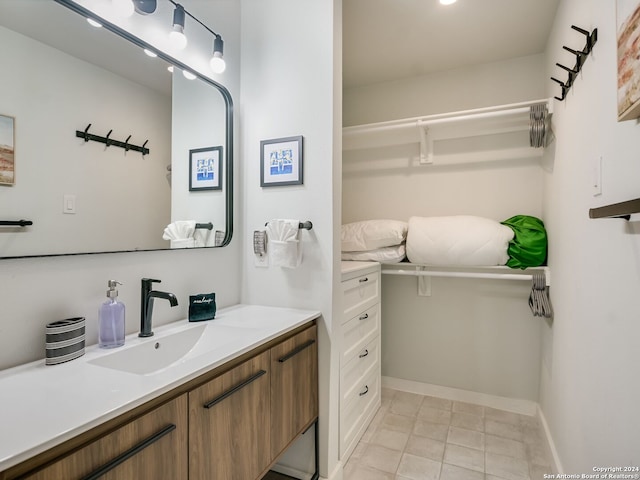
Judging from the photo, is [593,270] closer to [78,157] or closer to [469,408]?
[469,408]

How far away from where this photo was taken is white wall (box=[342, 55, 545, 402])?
8.06 ft

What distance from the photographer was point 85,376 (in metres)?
0.92

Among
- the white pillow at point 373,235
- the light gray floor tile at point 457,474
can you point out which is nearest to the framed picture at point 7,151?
the white pillow at point 373,235

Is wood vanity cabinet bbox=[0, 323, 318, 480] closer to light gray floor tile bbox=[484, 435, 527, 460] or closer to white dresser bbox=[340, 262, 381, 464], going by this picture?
white dresser bbox=[340, 262, 381, 464]

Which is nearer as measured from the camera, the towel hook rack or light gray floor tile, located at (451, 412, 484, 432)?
Result: the towel hook rack

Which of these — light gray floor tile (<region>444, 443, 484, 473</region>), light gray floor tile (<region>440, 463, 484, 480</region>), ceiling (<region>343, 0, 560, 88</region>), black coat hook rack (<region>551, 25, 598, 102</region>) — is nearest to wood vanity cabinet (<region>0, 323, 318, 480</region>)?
light gray floor tile (<region>440, 463, 484, 480</region>)

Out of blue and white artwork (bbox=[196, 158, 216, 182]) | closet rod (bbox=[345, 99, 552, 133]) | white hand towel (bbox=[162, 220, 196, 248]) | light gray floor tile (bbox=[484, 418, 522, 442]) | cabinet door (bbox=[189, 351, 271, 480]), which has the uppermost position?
closet rod (bbox=[345, 99, 552, 133])

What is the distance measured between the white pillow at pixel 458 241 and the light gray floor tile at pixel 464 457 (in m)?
1.11

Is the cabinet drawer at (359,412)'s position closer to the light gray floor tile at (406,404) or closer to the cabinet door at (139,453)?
the light gray floor tile at (406,404)

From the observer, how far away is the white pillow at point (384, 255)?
2424mm

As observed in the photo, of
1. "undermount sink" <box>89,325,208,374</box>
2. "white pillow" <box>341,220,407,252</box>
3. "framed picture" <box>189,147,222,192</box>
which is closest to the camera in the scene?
"undermount sink" <box>89,325,208,374</box>

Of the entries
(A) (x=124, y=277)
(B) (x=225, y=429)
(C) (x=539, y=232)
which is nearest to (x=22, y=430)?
(B) (x=225, y=429)

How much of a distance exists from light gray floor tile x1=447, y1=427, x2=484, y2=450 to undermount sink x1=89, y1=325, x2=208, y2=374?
1.69m

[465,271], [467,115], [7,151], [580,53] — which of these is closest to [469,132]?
[467,115]
